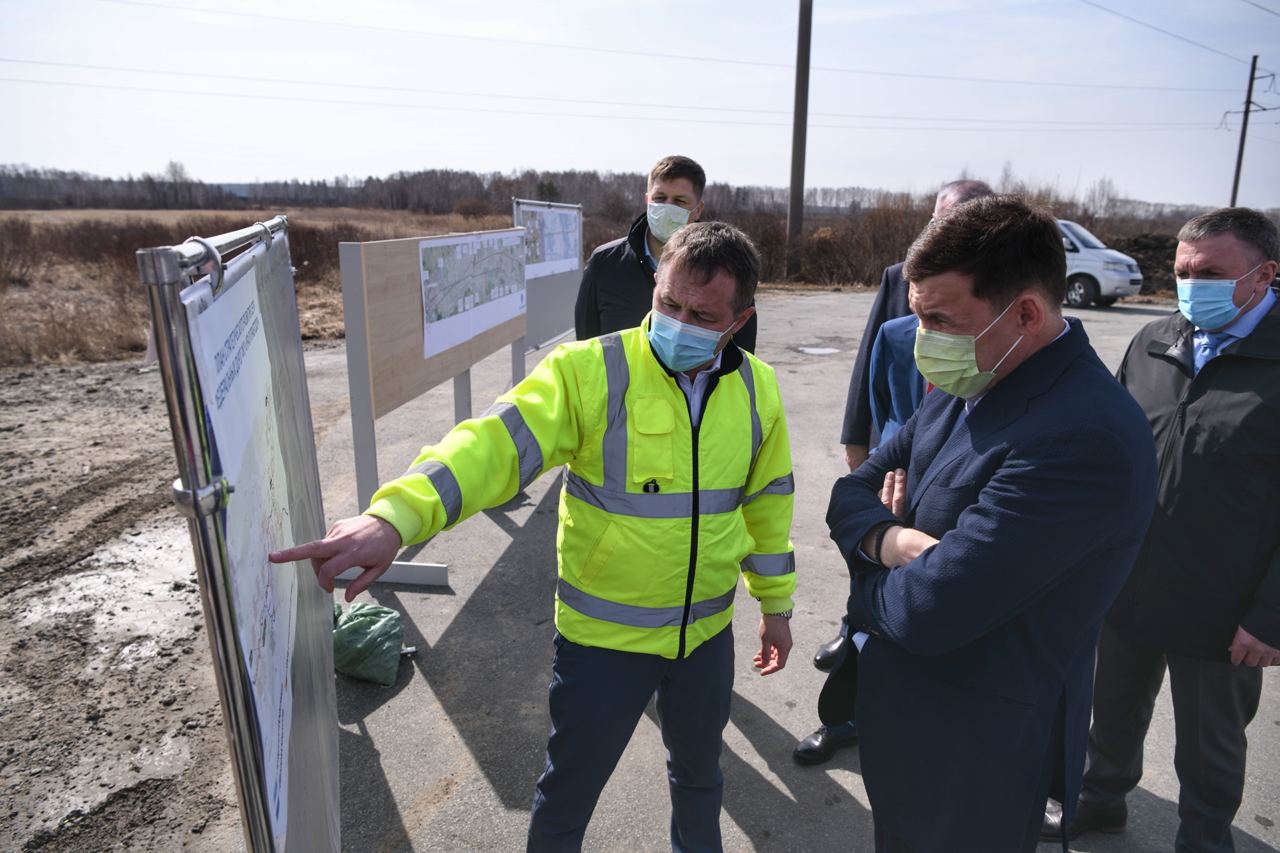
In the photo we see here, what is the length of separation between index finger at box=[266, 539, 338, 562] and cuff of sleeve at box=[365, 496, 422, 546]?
0.11 m

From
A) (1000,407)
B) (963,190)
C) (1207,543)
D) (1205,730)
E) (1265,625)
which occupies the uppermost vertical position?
(963,190)

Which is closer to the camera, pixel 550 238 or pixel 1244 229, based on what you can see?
pixel 1244 229

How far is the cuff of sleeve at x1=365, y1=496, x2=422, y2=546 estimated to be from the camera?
142 centimetres

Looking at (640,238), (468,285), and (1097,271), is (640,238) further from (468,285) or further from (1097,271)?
(1097,271)

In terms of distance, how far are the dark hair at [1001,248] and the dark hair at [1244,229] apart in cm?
147

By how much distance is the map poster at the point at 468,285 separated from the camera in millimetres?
4617

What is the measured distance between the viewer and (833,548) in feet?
16.7

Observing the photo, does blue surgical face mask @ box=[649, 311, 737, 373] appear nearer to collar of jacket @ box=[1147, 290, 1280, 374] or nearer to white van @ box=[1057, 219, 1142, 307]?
collar of jacket @ box=[1147, 290, 1280, 374]

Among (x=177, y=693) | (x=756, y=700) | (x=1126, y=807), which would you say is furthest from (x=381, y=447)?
(x=1126, y=807)

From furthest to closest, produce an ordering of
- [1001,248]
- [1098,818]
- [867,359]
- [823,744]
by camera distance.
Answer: [867,359] < [823,744] < [1098,818] < [1001,248]

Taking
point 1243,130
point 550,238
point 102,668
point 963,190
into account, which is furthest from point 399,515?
point 1243,130

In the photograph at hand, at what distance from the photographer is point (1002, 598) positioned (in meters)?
1.47

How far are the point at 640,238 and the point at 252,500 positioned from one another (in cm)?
281

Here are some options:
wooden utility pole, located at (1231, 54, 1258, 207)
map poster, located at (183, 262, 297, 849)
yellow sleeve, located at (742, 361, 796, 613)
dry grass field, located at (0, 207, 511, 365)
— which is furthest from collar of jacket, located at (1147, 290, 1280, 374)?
wooden utility pole, located at (1231, 54, 1258, 207)
